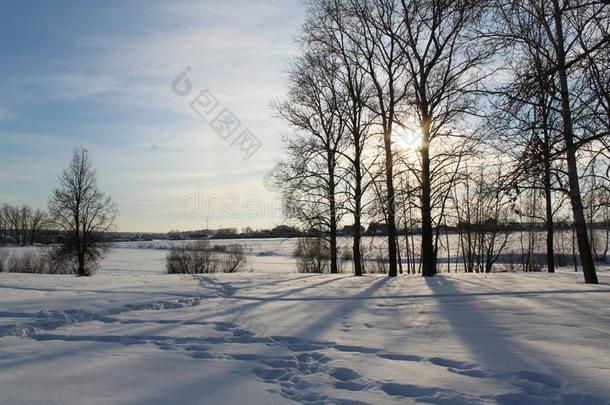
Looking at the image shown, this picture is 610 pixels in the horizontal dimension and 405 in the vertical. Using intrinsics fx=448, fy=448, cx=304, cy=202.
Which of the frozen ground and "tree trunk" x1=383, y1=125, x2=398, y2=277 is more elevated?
"tree trunk" x1=383, y1=125, x2=398, y2=277

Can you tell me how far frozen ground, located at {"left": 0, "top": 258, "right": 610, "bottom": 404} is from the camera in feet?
12.2

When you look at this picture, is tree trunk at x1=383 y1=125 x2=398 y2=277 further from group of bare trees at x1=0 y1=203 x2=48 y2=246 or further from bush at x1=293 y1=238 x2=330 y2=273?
group of bare trees at x1=0 y1=203 x2=48 y2=246

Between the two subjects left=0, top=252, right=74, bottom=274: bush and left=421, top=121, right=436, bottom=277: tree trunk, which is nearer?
left=421, top=121, right=436, bottom=277: tree trunk

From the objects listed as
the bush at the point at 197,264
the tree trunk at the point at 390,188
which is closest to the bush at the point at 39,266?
the bush at the point at 197,264

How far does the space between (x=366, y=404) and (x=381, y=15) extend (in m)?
16.1

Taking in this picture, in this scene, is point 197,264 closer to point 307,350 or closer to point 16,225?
point 307,350

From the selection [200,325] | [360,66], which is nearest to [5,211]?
[360,66]

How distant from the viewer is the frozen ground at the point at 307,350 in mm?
3705

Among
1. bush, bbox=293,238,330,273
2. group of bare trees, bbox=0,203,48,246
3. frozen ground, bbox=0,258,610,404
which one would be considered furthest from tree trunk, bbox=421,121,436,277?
group of bare trees, bbox=0,203,48,246

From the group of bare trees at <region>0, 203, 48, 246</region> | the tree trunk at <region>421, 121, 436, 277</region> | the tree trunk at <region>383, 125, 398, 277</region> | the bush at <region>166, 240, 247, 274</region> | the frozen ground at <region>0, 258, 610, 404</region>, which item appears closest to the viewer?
the frozen ground at <region>0, 258, 610, 404</region>

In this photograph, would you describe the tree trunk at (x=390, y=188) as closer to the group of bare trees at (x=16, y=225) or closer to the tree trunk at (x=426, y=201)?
the tree trunk at (x=426, y=201)

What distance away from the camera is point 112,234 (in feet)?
104

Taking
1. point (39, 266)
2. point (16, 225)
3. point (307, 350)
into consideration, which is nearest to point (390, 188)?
point (307, 350)

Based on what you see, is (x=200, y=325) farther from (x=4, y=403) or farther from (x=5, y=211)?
(x=5, y=211)
